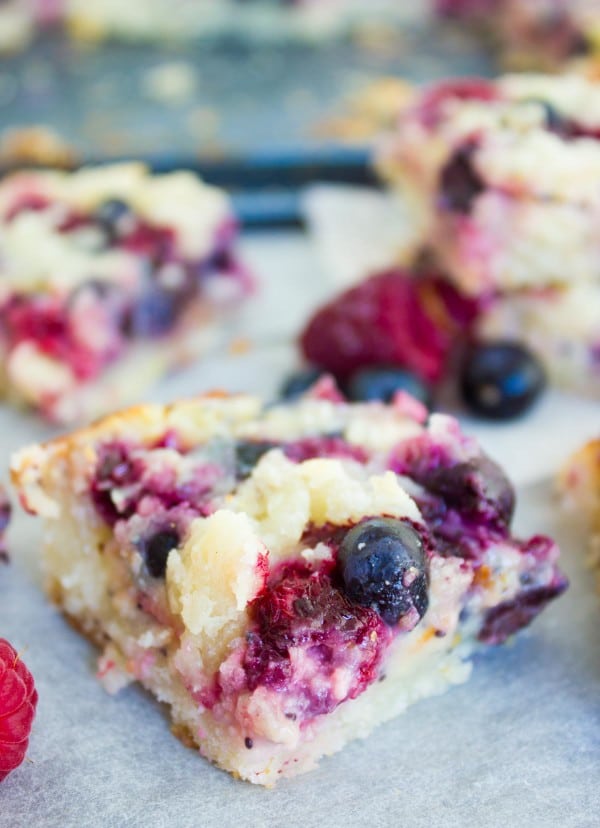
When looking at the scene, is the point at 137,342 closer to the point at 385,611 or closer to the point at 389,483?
the point at 389,483

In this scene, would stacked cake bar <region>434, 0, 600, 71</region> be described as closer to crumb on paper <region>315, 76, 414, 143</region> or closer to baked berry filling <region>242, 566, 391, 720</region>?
crumb on paper <region>315, 76, 414, 143</region>

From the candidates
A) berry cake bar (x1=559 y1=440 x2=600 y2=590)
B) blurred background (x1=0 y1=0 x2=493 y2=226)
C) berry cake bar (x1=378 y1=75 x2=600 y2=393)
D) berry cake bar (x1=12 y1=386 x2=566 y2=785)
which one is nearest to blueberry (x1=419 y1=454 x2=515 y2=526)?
berry cake bar (x1=12 y1=386 x2=566 y2=785)

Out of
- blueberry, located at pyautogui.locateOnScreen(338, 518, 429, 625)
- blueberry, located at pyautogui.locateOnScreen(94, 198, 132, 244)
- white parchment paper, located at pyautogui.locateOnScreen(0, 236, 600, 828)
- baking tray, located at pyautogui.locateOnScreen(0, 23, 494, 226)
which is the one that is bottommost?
baking tray, located at pyautogui.locateOnScreen(0, 23, 494, 226)

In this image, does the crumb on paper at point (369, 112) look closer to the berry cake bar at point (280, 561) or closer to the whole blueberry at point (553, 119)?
the whole blueberry at point (553, 119)

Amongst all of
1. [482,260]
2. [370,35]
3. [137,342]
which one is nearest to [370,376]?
[482,260]

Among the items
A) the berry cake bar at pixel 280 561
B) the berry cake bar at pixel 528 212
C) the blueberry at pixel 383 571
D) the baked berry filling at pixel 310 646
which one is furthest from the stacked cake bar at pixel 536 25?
the baked berry filling at pixel 310 646
